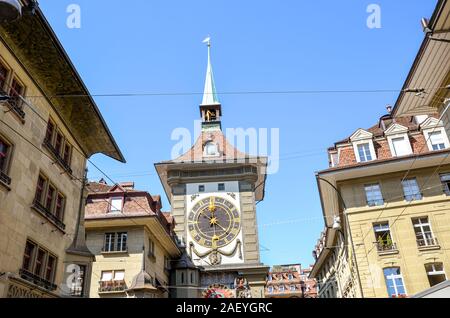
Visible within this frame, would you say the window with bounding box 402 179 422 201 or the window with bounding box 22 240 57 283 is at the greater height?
the window with bounding box 402 179 422 201

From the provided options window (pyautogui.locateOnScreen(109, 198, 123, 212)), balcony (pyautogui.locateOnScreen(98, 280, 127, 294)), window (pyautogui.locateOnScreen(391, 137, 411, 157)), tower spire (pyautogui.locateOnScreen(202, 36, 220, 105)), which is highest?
tower spire (pyautogui.locateOnScreen(202, 36, 220, 105))

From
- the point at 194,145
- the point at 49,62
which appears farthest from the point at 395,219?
the point at 194,145

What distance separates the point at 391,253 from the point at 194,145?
2659 centimetres

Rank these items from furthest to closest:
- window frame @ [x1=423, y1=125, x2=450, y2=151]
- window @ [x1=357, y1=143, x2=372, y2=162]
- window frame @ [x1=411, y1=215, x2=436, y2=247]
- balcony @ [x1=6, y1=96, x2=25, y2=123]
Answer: window @ [x1=357, y1=143, x2=372, y2=162] → window frame @ [x1=423, y1=125, x2=450, y2=151] → window frame @ [x1=411, y1=215, x2=436, y2=247] → balcony @ [x1=6, y1=96, x2=25, y2=123]

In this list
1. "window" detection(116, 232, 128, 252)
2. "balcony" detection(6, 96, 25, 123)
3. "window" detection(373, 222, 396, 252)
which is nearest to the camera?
"balcony" detection(6, 96, 25, 123)

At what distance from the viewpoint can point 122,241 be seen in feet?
86.9

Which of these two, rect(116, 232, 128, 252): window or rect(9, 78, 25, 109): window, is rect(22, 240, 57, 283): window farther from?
rect(116, 232, 128, 252): window

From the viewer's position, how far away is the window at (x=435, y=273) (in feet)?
70.8

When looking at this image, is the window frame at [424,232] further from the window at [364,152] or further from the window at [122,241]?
the window at [122,241]

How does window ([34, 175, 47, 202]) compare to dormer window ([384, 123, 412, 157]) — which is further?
dormer window ([384, 123, 412, 157])

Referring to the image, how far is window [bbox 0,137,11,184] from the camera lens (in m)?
12.7

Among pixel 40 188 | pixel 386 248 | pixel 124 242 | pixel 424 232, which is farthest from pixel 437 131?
pixel 40 188

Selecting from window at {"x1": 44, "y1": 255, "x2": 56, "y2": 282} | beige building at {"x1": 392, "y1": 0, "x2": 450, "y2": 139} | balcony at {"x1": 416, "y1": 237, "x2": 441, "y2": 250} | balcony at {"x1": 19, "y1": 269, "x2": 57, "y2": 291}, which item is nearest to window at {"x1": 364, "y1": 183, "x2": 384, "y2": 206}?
balcony at {"x1": 416, "y1": 237, "x2": 441, "y2": 250}

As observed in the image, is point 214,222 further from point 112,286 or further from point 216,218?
point 112,286
